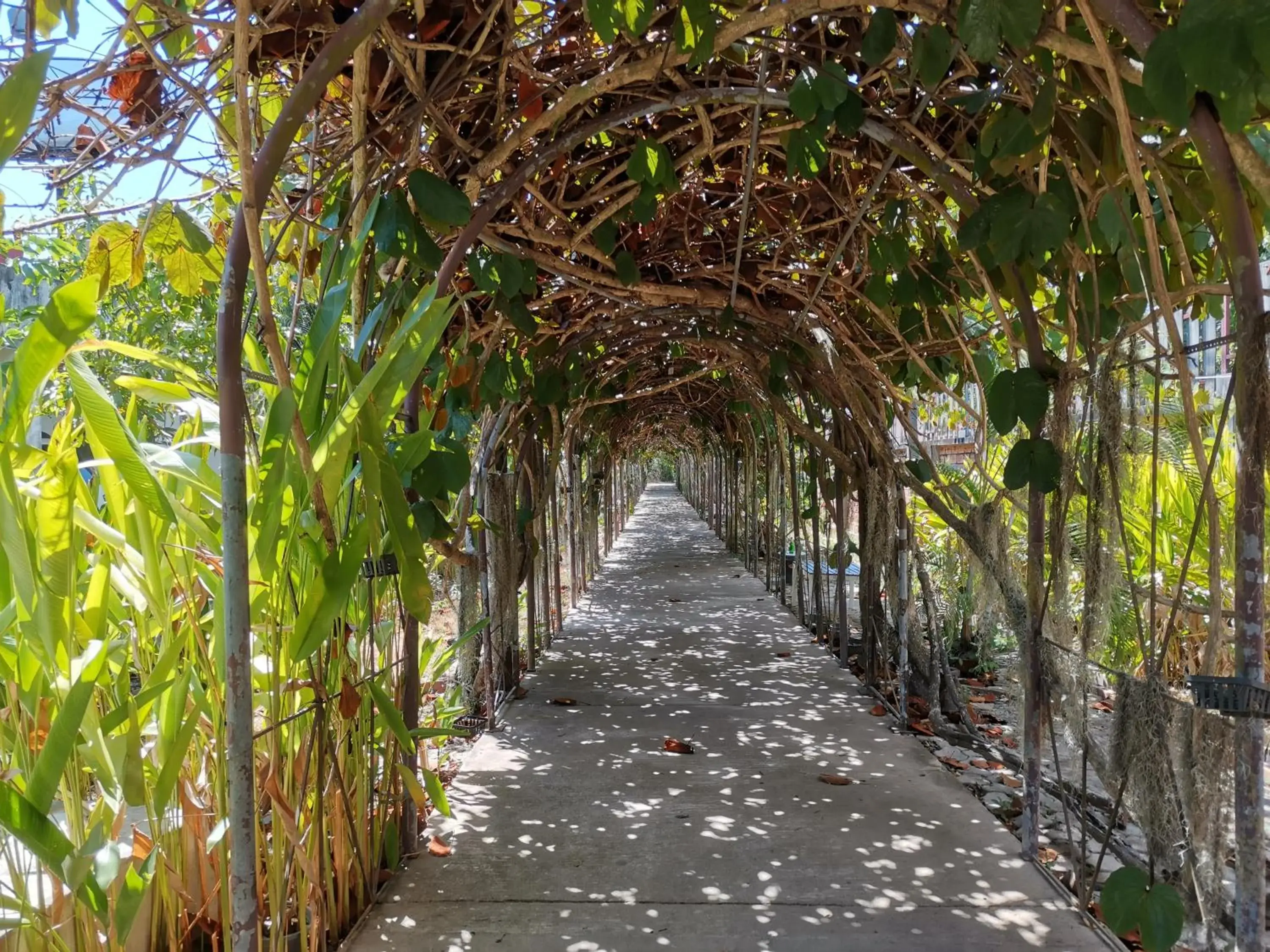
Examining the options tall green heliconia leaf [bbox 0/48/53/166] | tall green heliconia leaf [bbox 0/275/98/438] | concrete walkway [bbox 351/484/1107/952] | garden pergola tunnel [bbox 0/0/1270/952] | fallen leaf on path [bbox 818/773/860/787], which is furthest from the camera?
fallen leaf on path [bbox 818/773/860/787]

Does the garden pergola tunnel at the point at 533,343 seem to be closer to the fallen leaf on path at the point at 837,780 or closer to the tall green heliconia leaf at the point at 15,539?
the tall green heliconia leaf at the point at 15,539

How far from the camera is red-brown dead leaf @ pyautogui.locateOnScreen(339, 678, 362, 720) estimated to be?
1.82 meters

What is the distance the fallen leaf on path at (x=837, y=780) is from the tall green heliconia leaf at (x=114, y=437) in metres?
2.48

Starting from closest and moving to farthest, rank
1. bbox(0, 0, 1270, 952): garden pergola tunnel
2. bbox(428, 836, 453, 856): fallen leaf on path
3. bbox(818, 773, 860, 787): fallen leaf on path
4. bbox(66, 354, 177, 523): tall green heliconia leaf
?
bbox(66, 354, 177, 523): tall green heliconia leaf, bbox(0, 0, 1270, 952): garden pergola tunnel, bbox(428, 836, 453, 856): fallen leaf on path, bbox(818, 773, 860, 787): fallen leaf on path

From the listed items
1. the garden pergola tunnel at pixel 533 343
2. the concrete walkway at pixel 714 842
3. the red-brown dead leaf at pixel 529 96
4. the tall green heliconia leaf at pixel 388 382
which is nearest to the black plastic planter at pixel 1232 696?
the garden pergola tunnel at pixel 533 343

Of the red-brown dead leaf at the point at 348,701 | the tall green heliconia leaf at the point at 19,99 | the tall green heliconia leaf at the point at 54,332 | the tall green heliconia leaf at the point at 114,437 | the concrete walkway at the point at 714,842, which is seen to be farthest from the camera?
the concrete walkway at the point at 714,842

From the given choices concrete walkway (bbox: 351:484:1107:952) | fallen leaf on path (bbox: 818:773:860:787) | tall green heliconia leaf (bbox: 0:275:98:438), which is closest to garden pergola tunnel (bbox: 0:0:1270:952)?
tall green heliconia leaf (bbox: 0:275:98:438)

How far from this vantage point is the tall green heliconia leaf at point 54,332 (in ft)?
3.76

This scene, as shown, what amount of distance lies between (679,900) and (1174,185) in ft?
6.72

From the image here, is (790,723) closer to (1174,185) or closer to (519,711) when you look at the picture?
(519,711)

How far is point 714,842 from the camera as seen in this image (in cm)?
262

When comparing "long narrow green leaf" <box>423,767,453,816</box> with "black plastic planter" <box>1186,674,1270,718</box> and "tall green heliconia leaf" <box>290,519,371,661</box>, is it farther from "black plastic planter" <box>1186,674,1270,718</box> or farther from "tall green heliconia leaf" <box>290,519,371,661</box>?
"black plastic planter" <box>1186,674,1270,718</box>

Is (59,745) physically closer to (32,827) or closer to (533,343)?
(32,827)

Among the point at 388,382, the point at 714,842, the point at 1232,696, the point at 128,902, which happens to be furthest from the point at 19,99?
the point at 714,842
